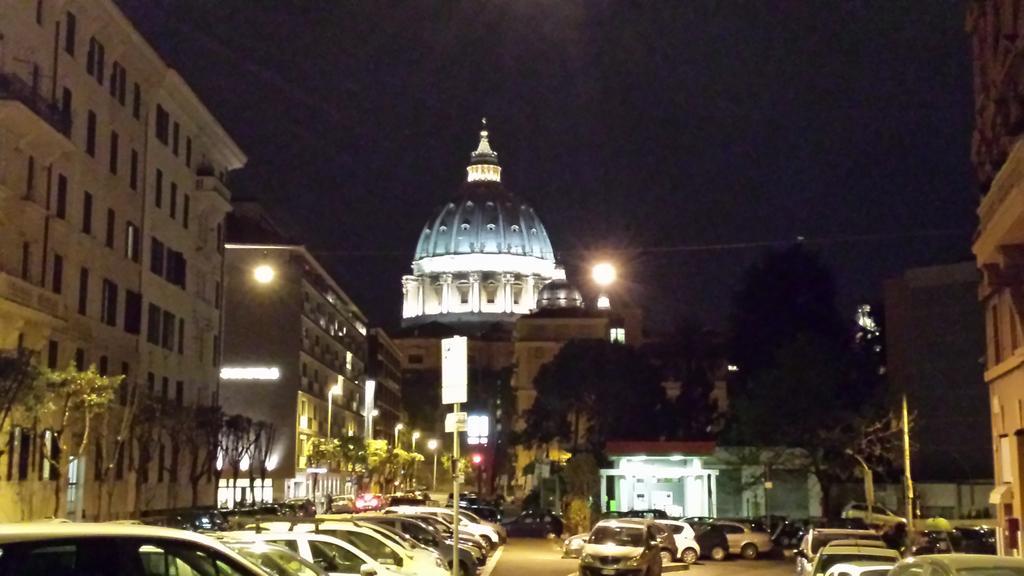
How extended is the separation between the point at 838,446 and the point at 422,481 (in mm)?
90730

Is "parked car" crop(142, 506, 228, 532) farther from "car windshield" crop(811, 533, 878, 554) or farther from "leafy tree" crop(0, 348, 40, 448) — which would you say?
"car windshield" crop(811, 533, 878, 554)

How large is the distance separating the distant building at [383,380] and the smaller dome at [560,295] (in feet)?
152

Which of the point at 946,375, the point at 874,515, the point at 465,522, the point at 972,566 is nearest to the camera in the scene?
the point at 972,566

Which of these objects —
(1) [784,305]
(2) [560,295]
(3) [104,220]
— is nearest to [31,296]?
(3) [104,220]

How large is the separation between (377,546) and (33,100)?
21806mm

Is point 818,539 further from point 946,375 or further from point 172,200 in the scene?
point 946,375

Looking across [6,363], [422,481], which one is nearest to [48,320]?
[6,363]

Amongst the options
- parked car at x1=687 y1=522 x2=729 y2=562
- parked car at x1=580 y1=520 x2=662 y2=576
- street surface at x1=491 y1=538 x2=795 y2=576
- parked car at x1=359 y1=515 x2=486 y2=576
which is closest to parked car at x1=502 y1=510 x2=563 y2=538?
street surface at x1=491 y1=538 x2=795 y2=576

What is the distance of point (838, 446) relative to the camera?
5422 cm

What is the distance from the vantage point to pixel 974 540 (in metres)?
35.2

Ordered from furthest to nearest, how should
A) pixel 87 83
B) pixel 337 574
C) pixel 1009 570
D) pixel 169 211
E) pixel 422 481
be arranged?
pixel 422 481
pixel 169 211
pixel 87 83
pixel 337 574
pixel 1009 570

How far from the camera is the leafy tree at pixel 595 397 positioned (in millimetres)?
90981

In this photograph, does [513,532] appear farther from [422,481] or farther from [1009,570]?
[422,481]

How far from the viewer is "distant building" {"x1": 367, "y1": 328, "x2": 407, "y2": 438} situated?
4624 inches
